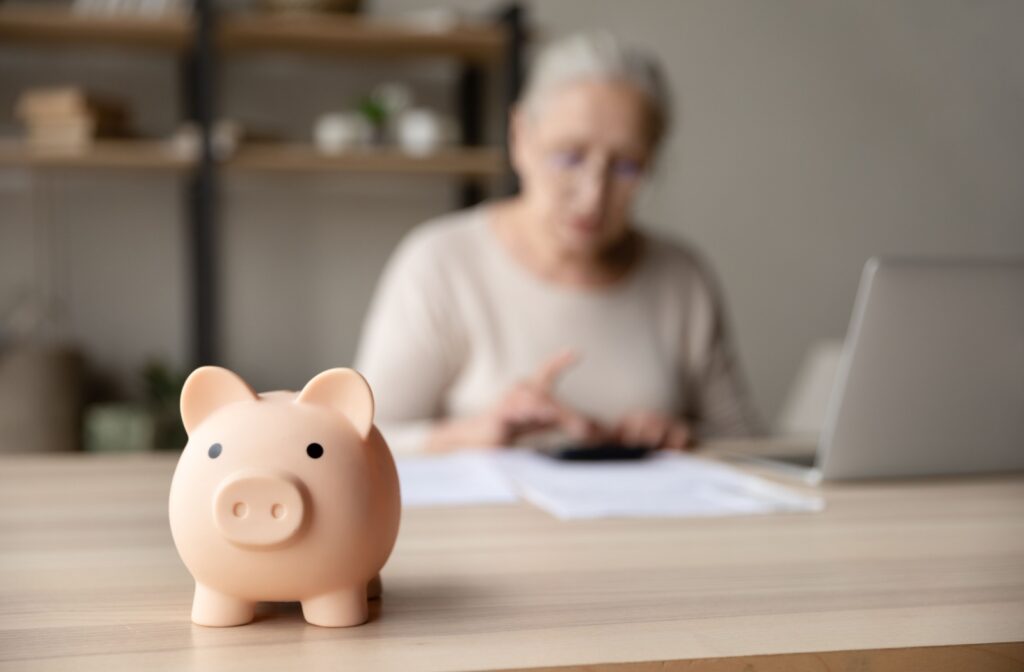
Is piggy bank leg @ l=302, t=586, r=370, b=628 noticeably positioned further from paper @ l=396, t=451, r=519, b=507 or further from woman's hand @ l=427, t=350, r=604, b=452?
woman's hand @ l=427, t=350, r=604, b=452

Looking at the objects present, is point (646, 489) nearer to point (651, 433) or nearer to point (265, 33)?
point (651, 433)

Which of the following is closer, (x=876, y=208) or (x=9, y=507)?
(x=9, y=507)

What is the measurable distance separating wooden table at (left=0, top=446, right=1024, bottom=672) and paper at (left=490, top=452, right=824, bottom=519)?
35mm

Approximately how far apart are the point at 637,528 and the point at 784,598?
218mm

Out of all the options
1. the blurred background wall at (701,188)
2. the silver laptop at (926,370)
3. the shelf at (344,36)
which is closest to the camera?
the silver laptop at (926,370)

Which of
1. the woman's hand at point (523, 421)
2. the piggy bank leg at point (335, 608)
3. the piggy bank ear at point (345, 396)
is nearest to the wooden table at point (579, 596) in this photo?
the piggy bank leg at point (335, 608)

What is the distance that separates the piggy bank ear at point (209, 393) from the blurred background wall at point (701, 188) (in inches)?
102

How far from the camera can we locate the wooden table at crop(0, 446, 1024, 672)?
18.9 inches

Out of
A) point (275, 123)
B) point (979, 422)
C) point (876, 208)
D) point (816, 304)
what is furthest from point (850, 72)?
point (979, 422)

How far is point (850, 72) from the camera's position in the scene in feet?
12.0

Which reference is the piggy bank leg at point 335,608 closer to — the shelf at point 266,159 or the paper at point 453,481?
the paper at point 453,481

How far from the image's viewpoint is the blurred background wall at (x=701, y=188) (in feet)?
10.1

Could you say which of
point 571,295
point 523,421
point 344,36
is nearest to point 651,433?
point 523,421

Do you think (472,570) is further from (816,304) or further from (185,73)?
(816,304)
